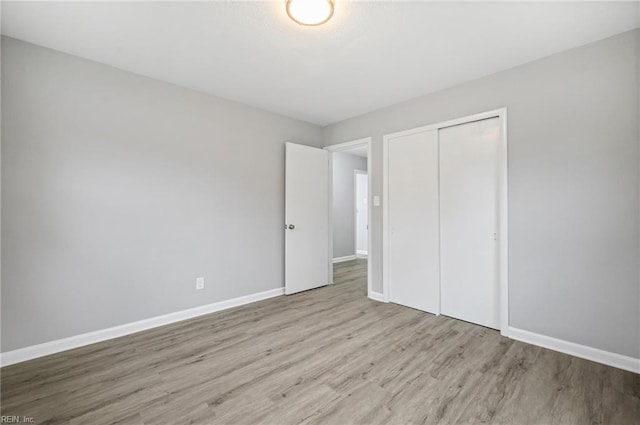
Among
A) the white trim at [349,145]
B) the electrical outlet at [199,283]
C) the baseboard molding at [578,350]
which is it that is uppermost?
the white trim at [349,145]

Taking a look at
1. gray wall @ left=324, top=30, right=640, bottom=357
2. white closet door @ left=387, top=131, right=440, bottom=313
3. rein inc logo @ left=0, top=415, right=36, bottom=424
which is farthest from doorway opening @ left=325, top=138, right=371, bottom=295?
rein inc logo @ left=0, top=415, right=36, bottom=424

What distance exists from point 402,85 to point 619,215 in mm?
2147

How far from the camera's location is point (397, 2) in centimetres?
180

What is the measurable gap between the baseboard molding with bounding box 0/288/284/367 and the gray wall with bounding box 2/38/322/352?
0.06 meters

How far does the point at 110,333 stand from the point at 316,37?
3.15 metres

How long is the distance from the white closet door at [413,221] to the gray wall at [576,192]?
Answer: 75cm

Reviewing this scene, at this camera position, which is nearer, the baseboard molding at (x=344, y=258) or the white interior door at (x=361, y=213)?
the baseboard molding at (x=344, y=258)

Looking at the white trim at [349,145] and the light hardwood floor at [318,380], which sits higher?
the white trim at [349,145]

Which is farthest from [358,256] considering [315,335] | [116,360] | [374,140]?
[116,360]

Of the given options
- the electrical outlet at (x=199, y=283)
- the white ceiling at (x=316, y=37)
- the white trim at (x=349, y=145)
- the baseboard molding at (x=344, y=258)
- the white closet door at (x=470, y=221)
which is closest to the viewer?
the white ceiling at (x=316, y=37)

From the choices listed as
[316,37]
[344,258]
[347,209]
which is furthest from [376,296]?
[347,209]

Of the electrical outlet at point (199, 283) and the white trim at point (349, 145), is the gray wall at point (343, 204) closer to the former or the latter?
the white trim at point (349, 145)

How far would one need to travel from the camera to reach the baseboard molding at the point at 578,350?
6.70ft

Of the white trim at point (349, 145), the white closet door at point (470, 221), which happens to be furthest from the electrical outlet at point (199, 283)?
the white closet door at point (470, 221)
